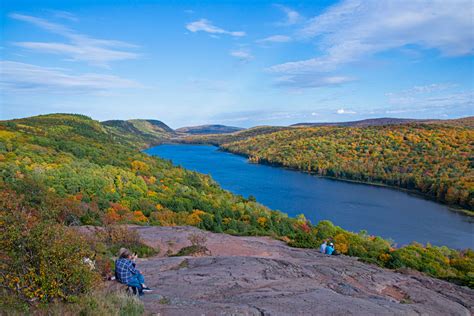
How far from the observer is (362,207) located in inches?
2803

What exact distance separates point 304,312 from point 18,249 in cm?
633

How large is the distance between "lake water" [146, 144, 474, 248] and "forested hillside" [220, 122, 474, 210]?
5.75 metres

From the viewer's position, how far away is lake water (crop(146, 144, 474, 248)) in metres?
56.3

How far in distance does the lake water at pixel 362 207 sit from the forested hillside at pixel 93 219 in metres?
13.5

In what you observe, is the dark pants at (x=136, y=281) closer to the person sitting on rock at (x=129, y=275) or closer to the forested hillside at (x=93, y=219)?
the person sitting on rock at (x=129, y=275)

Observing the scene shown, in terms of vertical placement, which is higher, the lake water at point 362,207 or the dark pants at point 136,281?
the dark pants at point 136,281

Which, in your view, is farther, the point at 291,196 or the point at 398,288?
the point at 291,196

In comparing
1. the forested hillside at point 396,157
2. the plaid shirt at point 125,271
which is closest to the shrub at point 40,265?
the plaid shirt at point 125,271

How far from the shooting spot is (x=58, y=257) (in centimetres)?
677

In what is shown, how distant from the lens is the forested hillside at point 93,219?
22.0 ft

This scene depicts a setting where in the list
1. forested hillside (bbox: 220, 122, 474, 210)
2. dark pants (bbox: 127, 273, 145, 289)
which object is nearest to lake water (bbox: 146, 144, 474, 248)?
forested hillside (bbox: 220, 122, 474, 210)

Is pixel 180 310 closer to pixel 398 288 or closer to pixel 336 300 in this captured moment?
pixel 336 300

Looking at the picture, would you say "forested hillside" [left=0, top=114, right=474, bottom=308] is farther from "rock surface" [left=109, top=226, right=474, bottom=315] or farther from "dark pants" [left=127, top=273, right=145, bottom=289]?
"rock surface" [left=109, top=226, right=474, bottom=315]

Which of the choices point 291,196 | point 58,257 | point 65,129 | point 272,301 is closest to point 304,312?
point 272,301
